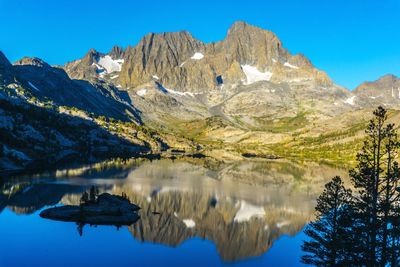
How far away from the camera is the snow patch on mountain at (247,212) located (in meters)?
103

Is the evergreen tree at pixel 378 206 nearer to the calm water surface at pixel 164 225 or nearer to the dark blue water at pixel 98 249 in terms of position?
the dark blue water at pixel 98 249

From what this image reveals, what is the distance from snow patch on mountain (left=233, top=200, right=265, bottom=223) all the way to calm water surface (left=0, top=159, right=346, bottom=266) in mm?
242

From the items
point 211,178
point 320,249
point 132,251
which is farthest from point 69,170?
point 320,249

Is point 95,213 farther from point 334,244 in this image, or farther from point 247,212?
point 334,244

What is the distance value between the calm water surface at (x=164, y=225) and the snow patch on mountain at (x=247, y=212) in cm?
24

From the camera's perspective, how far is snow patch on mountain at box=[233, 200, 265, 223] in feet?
338

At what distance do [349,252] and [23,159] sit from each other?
6542 inches

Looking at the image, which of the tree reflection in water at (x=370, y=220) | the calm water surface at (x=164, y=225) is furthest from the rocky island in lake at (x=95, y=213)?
the tree reflection in water at (x=370, y=220)

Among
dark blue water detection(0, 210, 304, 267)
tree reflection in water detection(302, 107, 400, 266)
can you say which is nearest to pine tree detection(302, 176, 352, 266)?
tree reflection in water detection(302, 107, 400, 266)

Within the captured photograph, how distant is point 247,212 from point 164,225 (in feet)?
89.2

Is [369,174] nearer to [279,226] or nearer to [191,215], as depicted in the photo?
[279,226]

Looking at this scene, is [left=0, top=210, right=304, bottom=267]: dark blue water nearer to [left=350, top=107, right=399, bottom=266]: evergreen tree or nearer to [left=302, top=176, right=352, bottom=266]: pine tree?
[left=302, top=176, right=352, bottom=266]: pine tree

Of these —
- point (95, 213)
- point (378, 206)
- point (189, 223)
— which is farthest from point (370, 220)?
point (95, 213)

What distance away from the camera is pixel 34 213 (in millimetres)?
92062
